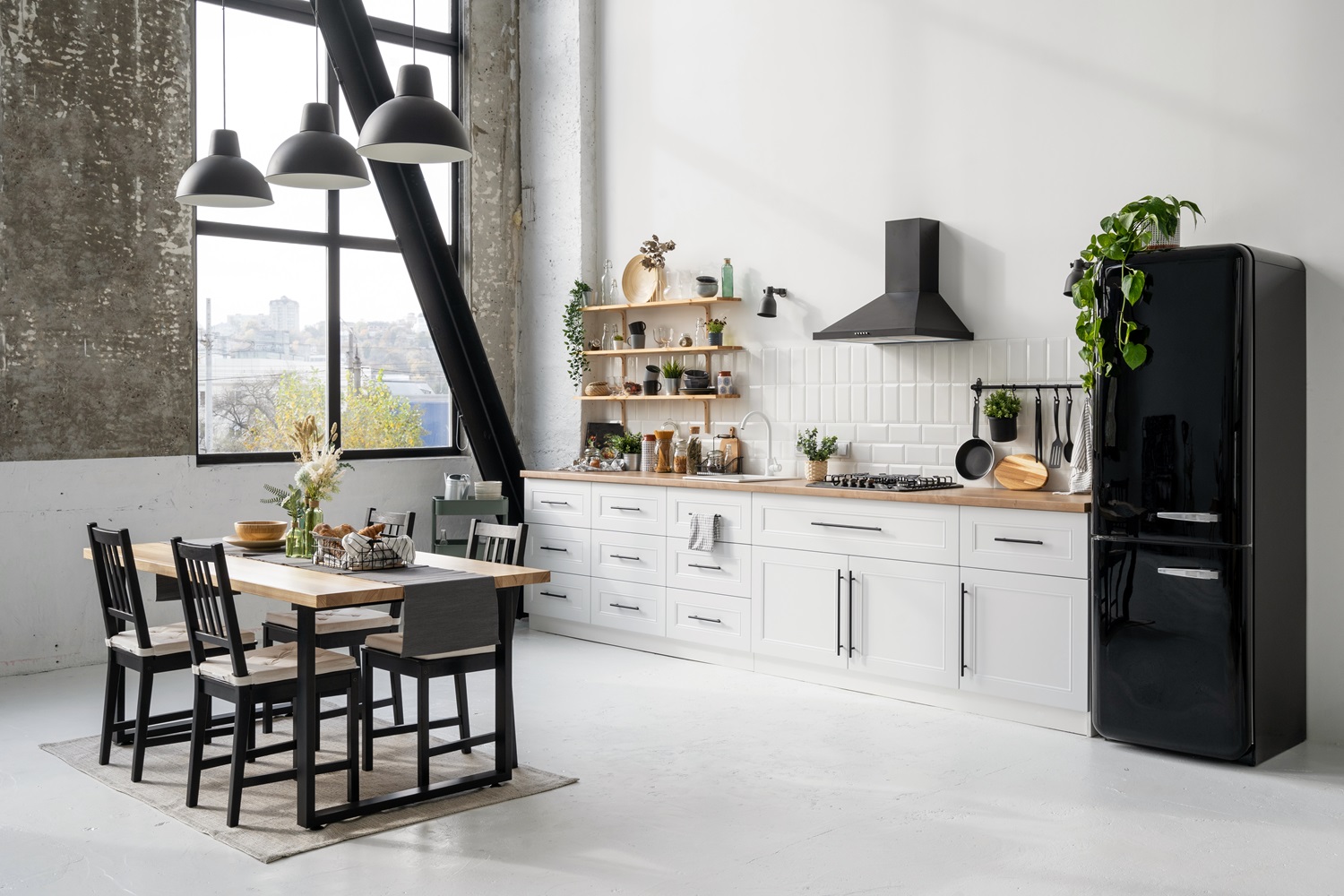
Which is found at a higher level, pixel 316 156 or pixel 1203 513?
pixel 316 156

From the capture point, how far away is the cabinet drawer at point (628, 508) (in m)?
6.59

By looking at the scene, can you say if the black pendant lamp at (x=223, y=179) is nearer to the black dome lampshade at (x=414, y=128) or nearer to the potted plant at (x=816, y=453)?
the black dome lampshade at (x=414, y=128)

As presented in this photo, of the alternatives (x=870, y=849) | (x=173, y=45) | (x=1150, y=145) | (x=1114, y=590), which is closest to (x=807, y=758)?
(x=870, y=849)

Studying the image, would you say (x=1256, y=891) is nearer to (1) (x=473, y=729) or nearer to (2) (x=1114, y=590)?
(2) (x=1114, y=590)

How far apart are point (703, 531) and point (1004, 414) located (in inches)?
65.3

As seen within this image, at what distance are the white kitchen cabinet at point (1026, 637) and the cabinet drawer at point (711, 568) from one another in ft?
4.21

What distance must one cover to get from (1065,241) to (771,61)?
7.04ft

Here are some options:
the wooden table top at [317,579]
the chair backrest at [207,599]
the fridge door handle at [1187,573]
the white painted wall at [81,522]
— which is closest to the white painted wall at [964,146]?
the fridge door handle at [1187,573]

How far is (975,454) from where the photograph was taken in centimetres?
598

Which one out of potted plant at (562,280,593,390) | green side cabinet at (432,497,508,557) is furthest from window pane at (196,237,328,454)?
potted plant at (562,280,593,390)

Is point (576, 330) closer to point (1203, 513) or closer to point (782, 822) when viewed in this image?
point (1203, 513)

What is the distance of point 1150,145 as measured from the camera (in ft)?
17.5

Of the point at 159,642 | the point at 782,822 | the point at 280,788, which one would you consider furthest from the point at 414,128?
the point at 782,822

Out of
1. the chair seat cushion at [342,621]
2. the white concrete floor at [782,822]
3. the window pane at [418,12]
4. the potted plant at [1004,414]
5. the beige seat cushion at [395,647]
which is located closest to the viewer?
the white concrete floor at [782,822]
